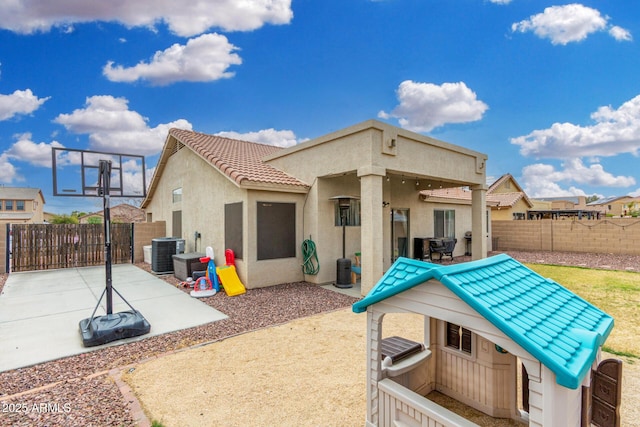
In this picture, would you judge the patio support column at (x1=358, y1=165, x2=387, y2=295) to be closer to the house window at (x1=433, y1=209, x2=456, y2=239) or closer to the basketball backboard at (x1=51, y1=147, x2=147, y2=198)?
the basketball backboard at (x1=51, y1=147, x2=147, y2=198)

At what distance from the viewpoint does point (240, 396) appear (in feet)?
11.1

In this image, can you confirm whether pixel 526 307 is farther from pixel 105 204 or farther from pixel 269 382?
→ pixel 105 204

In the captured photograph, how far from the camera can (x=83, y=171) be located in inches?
234

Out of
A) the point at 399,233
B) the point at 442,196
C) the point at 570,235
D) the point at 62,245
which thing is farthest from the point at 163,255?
the point at 570,235

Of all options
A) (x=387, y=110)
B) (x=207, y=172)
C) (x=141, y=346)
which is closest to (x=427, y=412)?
(x=141, y=346)

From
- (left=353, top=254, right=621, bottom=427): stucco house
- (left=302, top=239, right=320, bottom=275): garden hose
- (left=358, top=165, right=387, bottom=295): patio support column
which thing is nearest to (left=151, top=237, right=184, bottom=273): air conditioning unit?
(left=302, top=239, right=320, bottom=275): garden hose

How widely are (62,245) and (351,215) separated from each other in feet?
39.3

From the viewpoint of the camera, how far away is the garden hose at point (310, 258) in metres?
9.05

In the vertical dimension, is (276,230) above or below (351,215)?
below

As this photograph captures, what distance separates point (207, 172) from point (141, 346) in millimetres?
6993

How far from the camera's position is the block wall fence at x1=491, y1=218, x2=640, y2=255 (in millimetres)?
14914

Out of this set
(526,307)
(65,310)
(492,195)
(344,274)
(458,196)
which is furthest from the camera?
(492,195)

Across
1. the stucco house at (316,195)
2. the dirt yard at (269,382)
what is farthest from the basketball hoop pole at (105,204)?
the stucco house at (316,195)

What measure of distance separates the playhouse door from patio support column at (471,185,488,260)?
8.74 ft
